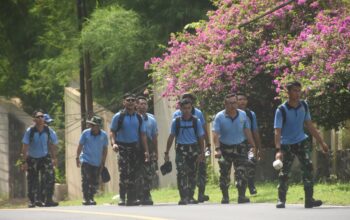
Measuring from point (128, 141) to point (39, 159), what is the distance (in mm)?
2868

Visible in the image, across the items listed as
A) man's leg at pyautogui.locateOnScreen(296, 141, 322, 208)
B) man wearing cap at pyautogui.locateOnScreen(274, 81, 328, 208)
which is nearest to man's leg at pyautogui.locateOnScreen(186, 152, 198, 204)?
man wearing cap at pyautogui.locateOnScreen(274, 81, 328, 208)

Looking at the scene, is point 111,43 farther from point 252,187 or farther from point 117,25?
point 252,187

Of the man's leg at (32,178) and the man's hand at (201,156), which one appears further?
the man's leg at (32,178)

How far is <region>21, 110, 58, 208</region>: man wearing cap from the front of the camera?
789 inches

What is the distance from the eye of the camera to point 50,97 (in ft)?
125

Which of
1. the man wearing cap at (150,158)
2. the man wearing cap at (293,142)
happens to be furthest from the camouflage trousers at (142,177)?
the man wearing cap at (293,142)

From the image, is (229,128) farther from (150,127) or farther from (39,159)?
(39,159)

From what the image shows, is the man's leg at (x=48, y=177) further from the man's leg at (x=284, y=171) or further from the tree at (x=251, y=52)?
the man's leg at (x=284, y=171)

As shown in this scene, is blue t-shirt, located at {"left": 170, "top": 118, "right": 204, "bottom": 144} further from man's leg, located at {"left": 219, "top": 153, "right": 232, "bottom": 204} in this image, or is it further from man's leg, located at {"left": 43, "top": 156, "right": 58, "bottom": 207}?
man's leg, located at {"left": 43, "top": 156, "right": 58, "bottom": 207}

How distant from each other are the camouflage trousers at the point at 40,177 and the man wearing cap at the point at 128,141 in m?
2.63

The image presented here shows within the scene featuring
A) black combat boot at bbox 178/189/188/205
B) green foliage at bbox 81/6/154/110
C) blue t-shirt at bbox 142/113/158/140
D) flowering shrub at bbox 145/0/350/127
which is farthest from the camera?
green foliage at bbox 81/6/154/110

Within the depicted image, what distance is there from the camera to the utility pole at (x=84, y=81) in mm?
29766

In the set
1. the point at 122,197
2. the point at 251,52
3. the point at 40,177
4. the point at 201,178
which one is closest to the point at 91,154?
the point at 40,177

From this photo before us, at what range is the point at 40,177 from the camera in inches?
811
